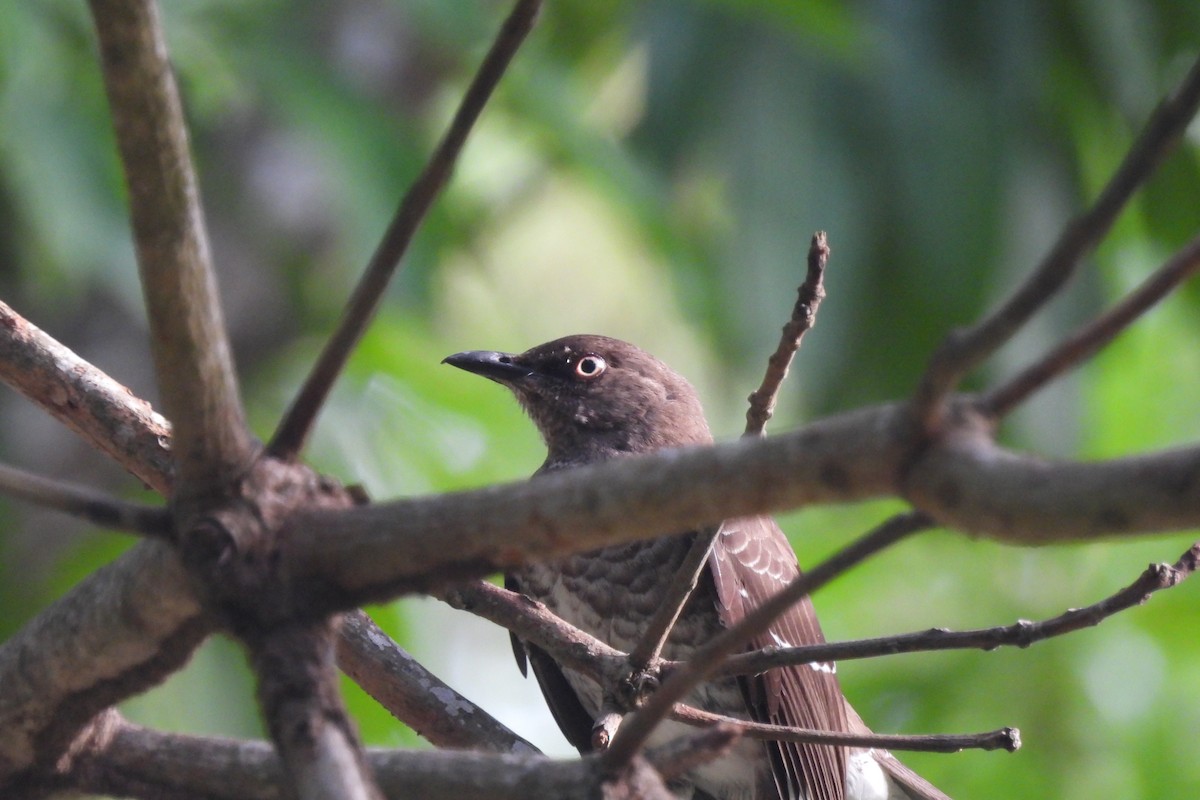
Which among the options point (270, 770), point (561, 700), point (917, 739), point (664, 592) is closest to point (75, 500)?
point (270, 770)

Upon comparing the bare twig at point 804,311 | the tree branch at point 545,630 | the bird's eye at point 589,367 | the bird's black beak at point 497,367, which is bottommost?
the tree branch at point 545,630

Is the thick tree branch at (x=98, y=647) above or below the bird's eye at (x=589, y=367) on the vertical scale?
below

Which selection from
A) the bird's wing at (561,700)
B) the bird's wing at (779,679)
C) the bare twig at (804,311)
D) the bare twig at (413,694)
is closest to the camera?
the bare twig at (804,311)

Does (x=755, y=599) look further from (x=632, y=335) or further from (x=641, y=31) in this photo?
(x=632, y=335)

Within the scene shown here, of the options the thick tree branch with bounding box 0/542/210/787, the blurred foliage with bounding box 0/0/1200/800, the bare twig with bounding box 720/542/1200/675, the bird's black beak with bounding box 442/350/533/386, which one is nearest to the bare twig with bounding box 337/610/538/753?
the bare twig with bounding box 720/542/1200/675

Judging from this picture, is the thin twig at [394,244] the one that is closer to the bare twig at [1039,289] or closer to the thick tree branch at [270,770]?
the thick tree branch at [270,770]

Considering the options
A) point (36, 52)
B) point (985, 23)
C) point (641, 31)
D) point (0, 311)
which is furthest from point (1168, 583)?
point (985, 23)

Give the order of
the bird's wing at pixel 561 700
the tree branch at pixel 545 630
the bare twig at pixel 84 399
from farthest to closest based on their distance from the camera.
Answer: the bird's wing at pixel 561 700 → the bare twig at pixel 84 399 → the tree branch at pixel 545 630

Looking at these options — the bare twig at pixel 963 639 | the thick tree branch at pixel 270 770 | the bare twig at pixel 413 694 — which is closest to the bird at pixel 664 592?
the bare twig at pixel 413 694
